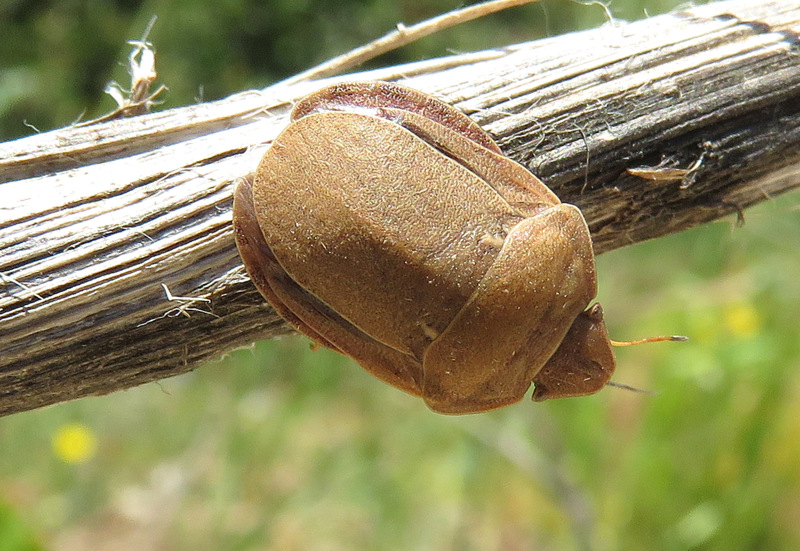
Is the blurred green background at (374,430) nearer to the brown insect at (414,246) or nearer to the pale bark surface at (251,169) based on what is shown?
the pale bark surface at (251,169)

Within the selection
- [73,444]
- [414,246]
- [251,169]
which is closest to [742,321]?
[414,246]

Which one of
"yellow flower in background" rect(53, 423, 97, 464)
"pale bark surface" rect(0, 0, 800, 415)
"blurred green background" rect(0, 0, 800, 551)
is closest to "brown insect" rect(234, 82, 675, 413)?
"pale bark surface" rect(0, 0, 800, 415)

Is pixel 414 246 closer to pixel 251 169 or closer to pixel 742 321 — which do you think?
pixel 251 169

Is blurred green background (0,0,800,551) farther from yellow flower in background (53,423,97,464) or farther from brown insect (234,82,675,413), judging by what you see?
brown insect (234,82,675,413)

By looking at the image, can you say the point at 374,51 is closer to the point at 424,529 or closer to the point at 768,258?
the point at 424,529

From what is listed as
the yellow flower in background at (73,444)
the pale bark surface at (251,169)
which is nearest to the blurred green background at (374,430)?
the yellow flower in background at (73,444)

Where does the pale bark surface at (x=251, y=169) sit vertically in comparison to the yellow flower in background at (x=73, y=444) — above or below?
above
